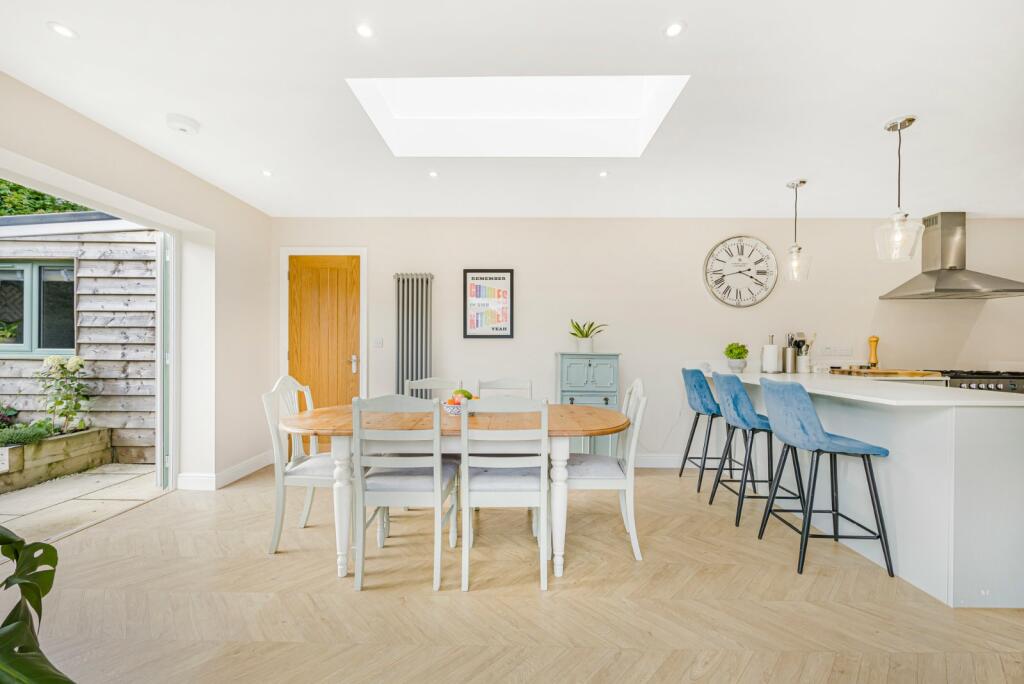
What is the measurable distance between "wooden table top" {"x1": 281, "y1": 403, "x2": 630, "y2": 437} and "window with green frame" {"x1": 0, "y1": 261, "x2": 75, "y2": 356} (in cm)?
358

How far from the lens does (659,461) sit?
4332 millimetres

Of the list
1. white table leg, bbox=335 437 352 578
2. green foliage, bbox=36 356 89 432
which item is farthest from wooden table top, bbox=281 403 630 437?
green foliage, bbox=36 356 89 432

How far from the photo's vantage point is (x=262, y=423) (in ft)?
13.9

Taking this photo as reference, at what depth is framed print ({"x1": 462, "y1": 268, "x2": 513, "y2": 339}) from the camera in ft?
14.3

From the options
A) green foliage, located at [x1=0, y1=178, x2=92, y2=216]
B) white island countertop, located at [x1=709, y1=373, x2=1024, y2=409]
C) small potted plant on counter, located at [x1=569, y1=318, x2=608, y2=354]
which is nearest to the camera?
white island countertop, located at [x1=709, y1=373, x2=1024, y2=409]

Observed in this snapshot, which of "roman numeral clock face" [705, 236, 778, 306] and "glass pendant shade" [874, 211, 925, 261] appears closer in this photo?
"glass pendant shade" [874, 211, 925, 261]

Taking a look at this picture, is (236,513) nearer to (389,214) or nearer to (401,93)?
(389,214)

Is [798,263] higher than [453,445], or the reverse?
[798,263]

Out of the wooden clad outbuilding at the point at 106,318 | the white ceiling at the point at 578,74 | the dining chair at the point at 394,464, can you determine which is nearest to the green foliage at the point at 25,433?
the wooden clad outbuilding at the point at 106,318

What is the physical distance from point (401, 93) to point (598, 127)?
1336mm

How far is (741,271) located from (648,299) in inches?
37.1

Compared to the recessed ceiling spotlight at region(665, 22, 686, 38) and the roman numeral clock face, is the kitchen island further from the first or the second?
the roman numeral clock face

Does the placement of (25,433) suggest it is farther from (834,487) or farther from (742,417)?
(834,487)

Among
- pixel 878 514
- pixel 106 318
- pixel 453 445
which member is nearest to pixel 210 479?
pixel 106 318
